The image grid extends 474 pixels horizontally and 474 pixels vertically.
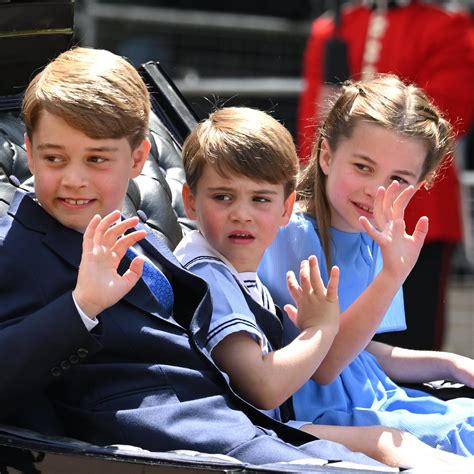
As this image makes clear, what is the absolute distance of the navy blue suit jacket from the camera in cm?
201

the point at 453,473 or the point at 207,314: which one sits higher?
the point at 207,314

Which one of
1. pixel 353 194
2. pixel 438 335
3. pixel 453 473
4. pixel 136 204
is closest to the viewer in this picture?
pixel 453 473

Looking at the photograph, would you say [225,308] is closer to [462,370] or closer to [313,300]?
[313,300]

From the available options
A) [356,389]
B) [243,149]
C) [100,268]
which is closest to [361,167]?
[243,149]

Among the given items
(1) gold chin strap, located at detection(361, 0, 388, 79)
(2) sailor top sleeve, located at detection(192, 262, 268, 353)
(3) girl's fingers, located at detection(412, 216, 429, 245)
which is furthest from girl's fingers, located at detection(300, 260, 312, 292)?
(1) gold chin strap, located at detection(361, 0, 388, 79)

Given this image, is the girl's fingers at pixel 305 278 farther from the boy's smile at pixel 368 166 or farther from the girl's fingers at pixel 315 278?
the boy's smile at pixel 368 166

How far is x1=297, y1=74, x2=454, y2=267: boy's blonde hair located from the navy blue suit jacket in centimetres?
53

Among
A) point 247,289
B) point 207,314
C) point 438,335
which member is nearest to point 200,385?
point 207,314

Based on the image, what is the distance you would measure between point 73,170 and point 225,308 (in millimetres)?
380

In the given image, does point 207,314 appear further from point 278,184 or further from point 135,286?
point 278,184

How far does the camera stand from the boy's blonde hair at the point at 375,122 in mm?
2568

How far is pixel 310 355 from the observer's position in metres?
2.27

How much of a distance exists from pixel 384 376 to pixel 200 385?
634 mm

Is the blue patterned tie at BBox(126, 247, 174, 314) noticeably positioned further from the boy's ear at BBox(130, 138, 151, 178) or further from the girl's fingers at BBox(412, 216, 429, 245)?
the girl's fingers at BBox(412, 216, 429, 245)
